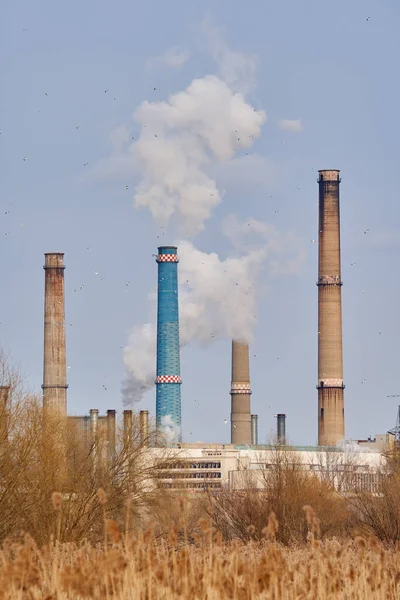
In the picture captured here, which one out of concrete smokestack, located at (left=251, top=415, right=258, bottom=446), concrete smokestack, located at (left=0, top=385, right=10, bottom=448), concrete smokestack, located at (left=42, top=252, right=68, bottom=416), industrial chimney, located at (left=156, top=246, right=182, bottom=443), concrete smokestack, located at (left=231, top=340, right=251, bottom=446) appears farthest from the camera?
concrete smokestack, located at (left=251, top=415, right=258, bottom=446)

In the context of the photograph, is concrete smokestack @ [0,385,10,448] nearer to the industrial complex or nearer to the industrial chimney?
the industrial complex

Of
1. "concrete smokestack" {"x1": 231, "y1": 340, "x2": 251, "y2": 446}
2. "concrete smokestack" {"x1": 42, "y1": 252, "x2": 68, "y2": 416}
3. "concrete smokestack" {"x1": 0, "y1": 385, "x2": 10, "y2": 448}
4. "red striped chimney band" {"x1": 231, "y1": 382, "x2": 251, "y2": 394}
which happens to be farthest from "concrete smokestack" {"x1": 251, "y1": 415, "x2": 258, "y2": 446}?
"concrete smokestack" {"x1": 0, "y1": 385, "x2": 10, "y2": 448}

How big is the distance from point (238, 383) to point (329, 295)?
45.7 feet

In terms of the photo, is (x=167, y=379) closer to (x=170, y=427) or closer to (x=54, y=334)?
(x=170, y=427)

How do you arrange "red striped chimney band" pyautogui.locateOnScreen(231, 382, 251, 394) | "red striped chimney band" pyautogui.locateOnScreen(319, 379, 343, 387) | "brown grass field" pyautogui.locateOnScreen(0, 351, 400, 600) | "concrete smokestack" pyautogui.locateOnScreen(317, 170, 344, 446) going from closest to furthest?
"brown grass field" pyautogui.locateOnScreen(0, 351, 400, 600), "concrete smokestack" pyautogui.locateOnScreen(317, 170, 344, 446), "red striped chimney band" pyautogui.locateOnScreen(319, 379, 343, 387), "red striped chimney band" pyautogui.locateOnScreen(231, 382, 251, 394)

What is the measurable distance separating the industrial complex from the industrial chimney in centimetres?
6

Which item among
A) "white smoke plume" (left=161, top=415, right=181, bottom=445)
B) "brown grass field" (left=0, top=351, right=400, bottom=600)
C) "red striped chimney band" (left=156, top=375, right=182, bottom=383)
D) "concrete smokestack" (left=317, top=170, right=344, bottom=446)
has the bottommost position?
"brown grass field" (left=0, top=351, right=400, bottom=600)

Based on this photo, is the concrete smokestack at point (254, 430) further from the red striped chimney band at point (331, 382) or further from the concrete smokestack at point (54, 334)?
the red striped chimney band at point (331, 382)

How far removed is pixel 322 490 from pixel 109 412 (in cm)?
4509

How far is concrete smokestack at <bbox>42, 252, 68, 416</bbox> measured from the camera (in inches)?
2832

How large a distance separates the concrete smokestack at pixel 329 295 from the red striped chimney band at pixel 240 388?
10.2 m

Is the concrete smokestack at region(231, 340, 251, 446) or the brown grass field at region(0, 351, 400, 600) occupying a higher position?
the concrete smokestack at region(231, 340, 251, 446)

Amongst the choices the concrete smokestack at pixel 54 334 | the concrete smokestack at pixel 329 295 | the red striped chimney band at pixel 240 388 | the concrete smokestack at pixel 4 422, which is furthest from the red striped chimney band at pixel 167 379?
the concrete smokestack at pixel 4 422

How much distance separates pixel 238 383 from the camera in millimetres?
78125
